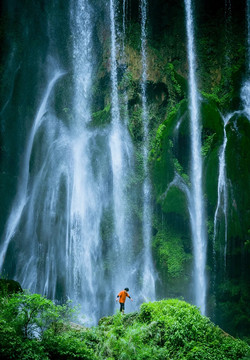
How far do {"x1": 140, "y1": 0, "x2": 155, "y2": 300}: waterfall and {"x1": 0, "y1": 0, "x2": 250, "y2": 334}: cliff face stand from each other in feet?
0.77

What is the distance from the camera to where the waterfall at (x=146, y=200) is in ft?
47.2

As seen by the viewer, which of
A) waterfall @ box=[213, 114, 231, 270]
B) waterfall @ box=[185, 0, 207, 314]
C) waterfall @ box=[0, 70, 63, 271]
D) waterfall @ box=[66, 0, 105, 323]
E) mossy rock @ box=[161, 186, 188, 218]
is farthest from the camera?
waterfall @ box=[0, 70, 63, 271]

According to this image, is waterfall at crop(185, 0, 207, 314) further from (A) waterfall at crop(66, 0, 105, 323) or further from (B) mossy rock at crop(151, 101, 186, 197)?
(A) waterfall at crop(66, 0, 105, 323)

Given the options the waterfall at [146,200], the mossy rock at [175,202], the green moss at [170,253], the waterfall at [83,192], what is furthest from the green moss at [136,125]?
the green moss at [170,253]

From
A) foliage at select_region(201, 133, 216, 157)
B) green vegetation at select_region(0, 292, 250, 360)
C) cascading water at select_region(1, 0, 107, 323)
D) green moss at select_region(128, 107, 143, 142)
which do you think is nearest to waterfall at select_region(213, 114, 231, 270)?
foliage at select_region(201, 133, 216, 157)

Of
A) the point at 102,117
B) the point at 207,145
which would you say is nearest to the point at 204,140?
the point at 207,145

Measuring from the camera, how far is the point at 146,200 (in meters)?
15.7

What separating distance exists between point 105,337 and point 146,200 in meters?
9.67

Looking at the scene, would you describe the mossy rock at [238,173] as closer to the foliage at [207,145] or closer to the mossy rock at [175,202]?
the foliage at [207,145]

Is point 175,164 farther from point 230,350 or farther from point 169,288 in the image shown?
point 230,350

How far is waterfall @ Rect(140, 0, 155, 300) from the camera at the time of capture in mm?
14375

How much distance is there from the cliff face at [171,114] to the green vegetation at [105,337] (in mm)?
7471

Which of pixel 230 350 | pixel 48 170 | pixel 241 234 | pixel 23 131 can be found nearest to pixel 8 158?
pixel 23 131

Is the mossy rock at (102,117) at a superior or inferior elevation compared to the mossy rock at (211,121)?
superior
